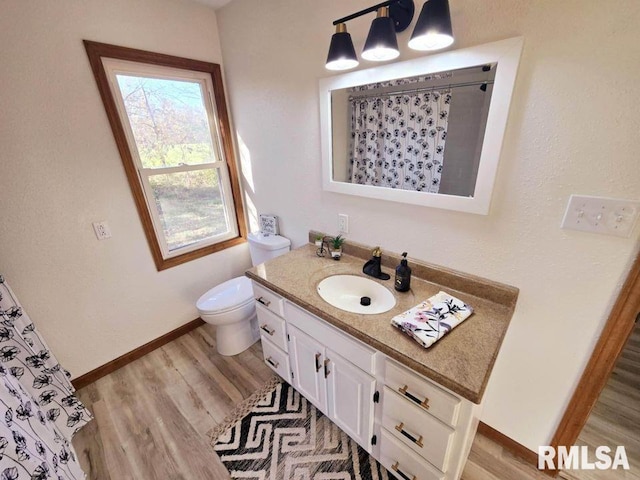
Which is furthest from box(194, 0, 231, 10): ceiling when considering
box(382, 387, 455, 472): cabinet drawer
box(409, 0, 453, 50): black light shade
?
box(382, 387, 455, 472): cabinet drawer

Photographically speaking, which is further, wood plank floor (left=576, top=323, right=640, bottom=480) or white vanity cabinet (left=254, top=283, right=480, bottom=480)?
wood plank floor (left=576, top=323, right=640, bottom=480)

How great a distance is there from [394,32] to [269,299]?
127 centimetres

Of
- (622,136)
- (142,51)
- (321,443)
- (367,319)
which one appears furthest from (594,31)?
(142,51)

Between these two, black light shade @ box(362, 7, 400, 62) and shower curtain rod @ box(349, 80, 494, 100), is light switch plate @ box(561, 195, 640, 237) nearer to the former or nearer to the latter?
shower curtain rod @ box(349, 80, 494, 100)

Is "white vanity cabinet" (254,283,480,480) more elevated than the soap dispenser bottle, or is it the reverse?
the soap dispenser bottle

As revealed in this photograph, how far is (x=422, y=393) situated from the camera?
889 mm

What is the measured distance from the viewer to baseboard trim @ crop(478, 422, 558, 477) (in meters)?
1.27

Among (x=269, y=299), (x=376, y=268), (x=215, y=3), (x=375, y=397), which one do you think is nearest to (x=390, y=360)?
(x=375, y=397)

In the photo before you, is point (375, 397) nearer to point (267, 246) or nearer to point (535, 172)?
point (535, 172)

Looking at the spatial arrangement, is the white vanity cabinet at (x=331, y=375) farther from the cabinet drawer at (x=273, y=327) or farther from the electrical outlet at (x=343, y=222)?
the electrical outlet at (x=343, y=222)

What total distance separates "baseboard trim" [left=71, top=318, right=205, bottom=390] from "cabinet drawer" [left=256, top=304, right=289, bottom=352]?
39.9 inches

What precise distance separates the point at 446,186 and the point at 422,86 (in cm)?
42

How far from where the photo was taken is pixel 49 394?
1.39m

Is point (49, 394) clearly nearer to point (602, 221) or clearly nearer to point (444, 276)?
point (444, 276)
